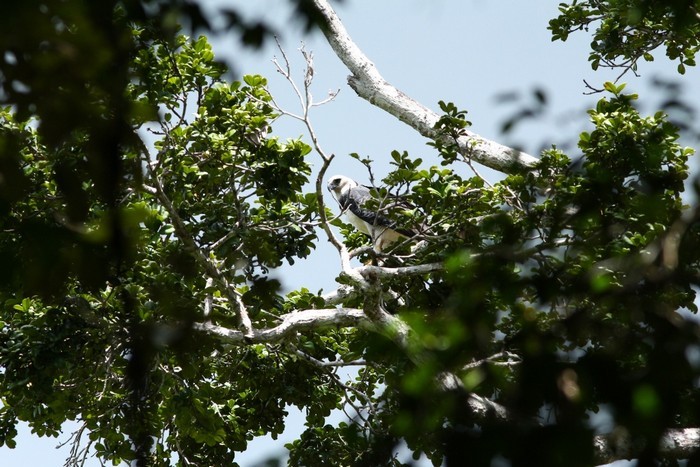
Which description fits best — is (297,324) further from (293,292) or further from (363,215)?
(363,215)

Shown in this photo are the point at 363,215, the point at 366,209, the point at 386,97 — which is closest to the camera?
the point at 366,209

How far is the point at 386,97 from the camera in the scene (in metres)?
8.63

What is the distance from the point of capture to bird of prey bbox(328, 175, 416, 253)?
6.75m

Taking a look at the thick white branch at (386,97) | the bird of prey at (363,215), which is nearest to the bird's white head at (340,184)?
the bird of prey at (363,215)

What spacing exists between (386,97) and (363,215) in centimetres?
127

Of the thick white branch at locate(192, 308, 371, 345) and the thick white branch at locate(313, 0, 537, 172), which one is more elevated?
the thick white branch at locate(313, 0, 537, 172)

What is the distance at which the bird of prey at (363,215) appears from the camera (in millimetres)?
6754

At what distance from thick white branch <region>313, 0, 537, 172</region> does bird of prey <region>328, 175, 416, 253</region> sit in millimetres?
821

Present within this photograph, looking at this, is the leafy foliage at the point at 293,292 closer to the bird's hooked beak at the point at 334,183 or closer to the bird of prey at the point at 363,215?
the bird of prey at the point at 363,215

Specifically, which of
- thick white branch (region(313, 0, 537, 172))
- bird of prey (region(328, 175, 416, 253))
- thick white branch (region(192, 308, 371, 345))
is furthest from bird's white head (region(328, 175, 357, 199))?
thick white branch (region(192, 308, 371, 345))

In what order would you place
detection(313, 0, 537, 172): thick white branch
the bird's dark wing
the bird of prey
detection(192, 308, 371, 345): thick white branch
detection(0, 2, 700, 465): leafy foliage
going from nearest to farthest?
Answer: detection(0, 2, 700, 465): leafy foliage
detection(192, 308, 371, 345): thick white branch
the bird's dark wing
the bird of prey
detection(313, 0, 537, 172): thick white branch

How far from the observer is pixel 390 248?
6.62m

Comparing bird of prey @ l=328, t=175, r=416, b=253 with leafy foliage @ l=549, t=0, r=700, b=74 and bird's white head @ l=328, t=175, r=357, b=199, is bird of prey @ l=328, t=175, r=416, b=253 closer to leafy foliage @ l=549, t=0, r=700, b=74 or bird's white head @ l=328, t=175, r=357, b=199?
bird's white head @ l=328, t=175, r=357, b=199

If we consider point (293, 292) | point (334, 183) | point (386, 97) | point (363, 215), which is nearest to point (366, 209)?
point (293, 292)
